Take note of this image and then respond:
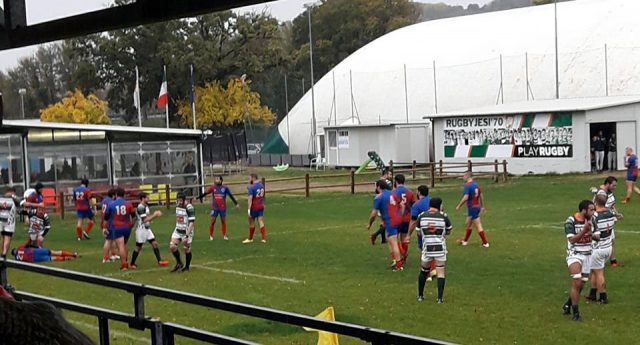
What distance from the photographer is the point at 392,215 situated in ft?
63.7

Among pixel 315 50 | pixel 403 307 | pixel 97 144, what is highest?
pixel 315 50

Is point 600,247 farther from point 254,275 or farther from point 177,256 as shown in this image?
point 177,256

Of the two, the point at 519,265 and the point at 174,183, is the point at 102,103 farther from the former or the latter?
the point at 519,265

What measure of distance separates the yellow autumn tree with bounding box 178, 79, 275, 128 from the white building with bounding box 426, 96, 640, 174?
2571 centimetres

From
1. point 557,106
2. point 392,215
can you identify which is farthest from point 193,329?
point 557,106

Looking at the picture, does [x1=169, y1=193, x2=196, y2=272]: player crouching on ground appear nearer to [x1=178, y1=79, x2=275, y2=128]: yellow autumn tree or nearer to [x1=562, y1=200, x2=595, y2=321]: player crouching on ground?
[x1=562, y1=200, x2=595, y2=321]: player crouching on ground

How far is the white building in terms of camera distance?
46.2m

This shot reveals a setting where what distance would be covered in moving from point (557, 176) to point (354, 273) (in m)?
28.8

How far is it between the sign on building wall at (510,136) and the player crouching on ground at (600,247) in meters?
31.9

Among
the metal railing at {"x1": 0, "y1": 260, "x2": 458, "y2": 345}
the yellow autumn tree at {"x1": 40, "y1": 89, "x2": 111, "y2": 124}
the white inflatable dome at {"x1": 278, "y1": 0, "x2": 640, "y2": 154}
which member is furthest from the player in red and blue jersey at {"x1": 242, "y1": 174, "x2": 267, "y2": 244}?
the yellow autumn tree at {"x1": 40, "y1": 89, "x2": 111, "y2": 124}

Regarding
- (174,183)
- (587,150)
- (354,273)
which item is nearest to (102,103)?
(174,183)

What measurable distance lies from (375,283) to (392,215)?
231 cm

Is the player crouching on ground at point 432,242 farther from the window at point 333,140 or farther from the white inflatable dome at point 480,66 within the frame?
the window at point 333,140

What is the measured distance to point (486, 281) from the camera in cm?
1720
